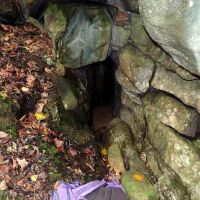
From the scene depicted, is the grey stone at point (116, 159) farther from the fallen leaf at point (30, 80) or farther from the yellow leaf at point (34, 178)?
the fallen leaf at point (30, 80)

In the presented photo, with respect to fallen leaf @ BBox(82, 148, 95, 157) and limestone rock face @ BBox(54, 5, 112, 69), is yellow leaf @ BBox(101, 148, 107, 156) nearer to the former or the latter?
fallen leaf @ BBox(82, 148, 95, 157)

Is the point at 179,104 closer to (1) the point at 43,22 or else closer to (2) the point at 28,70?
(2) the point at 28,70

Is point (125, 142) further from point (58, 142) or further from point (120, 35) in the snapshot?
point (120, 35)

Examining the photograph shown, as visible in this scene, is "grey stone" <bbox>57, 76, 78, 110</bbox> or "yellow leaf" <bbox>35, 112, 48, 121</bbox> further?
"grey stone" <bbox>57, 76, 78, 110</bbox>

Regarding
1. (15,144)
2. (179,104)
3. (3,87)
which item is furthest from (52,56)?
(179,104)

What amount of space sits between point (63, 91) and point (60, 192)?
2373 mm

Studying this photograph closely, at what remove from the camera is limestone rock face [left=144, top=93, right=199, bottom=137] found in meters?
5.57

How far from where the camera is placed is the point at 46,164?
18.5 feet

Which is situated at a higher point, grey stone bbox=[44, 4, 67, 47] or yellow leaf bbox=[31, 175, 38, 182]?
grey stone bbox=[44, 4, 67, 47]

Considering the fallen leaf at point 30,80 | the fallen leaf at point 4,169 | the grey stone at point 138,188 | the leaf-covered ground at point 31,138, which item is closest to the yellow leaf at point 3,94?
the leaf-covered ground at point 31,138

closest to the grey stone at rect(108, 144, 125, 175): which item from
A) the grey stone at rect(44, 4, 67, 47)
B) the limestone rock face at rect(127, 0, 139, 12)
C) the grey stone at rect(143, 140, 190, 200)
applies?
the grey stone at rect(143, 140, 190, 200)

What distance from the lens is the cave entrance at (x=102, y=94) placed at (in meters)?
8.52

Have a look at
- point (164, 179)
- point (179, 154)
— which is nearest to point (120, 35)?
point (179, 154)

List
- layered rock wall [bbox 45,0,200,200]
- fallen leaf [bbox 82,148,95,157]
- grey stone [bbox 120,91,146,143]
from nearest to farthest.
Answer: layered rock wall [bbox 45,0,200,200] < fallen leaf [bbox 82,148,95,157] < grey stone [bbox 120,91,146,143]
